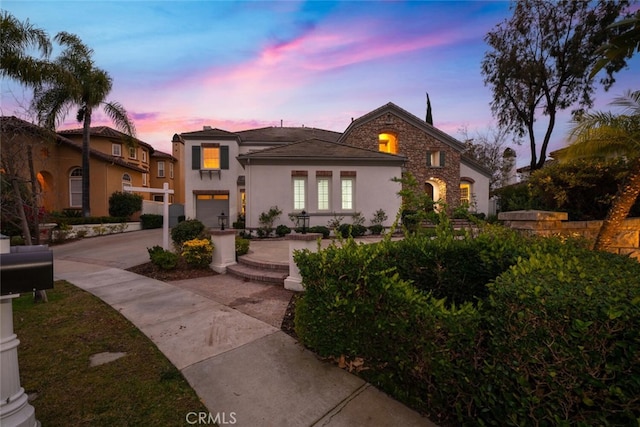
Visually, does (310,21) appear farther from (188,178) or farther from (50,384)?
(188,178)

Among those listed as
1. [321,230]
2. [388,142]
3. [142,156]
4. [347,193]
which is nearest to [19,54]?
[321,230]

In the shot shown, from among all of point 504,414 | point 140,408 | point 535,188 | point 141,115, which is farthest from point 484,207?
point 141,115

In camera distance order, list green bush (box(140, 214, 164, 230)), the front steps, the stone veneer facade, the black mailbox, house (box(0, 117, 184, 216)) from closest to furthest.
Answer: the black mailbox < the front steps < house (box(0, 117, 184, 216)) < the stone veneer facade < green bush (box(140, 214, 164, 230))

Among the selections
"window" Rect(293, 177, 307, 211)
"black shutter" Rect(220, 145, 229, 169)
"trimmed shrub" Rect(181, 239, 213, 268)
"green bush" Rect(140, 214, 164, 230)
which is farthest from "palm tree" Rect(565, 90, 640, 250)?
"green bush" Rect(140, 214, 164, 230)

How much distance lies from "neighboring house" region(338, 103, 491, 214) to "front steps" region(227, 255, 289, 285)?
14140 millimetres

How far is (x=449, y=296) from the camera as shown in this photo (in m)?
3.46

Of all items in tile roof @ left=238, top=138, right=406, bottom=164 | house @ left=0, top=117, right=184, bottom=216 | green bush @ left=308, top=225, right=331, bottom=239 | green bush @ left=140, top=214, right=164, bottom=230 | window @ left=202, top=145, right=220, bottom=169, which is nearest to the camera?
green bush @ left=308, top=225, right=331, bottom=239

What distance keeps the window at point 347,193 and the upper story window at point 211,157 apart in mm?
7798

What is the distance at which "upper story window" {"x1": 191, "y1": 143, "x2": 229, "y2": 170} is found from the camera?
55.7 feet

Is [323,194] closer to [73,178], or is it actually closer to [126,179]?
[126,179]

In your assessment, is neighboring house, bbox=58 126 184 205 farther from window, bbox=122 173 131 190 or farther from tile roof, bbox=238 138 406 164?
tile roof, bbox=238 138 406 164

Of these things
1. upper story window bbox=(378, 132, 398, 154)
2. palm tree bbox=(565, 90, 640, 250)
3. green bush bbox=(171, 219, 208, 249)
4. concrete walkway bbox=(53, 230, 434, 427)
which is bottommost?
concrete walkway bbox=(53, 230, 434, 427)

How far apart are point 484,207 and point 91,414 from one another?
23360 millimetres

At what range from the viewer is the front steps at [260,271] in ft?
21.1
